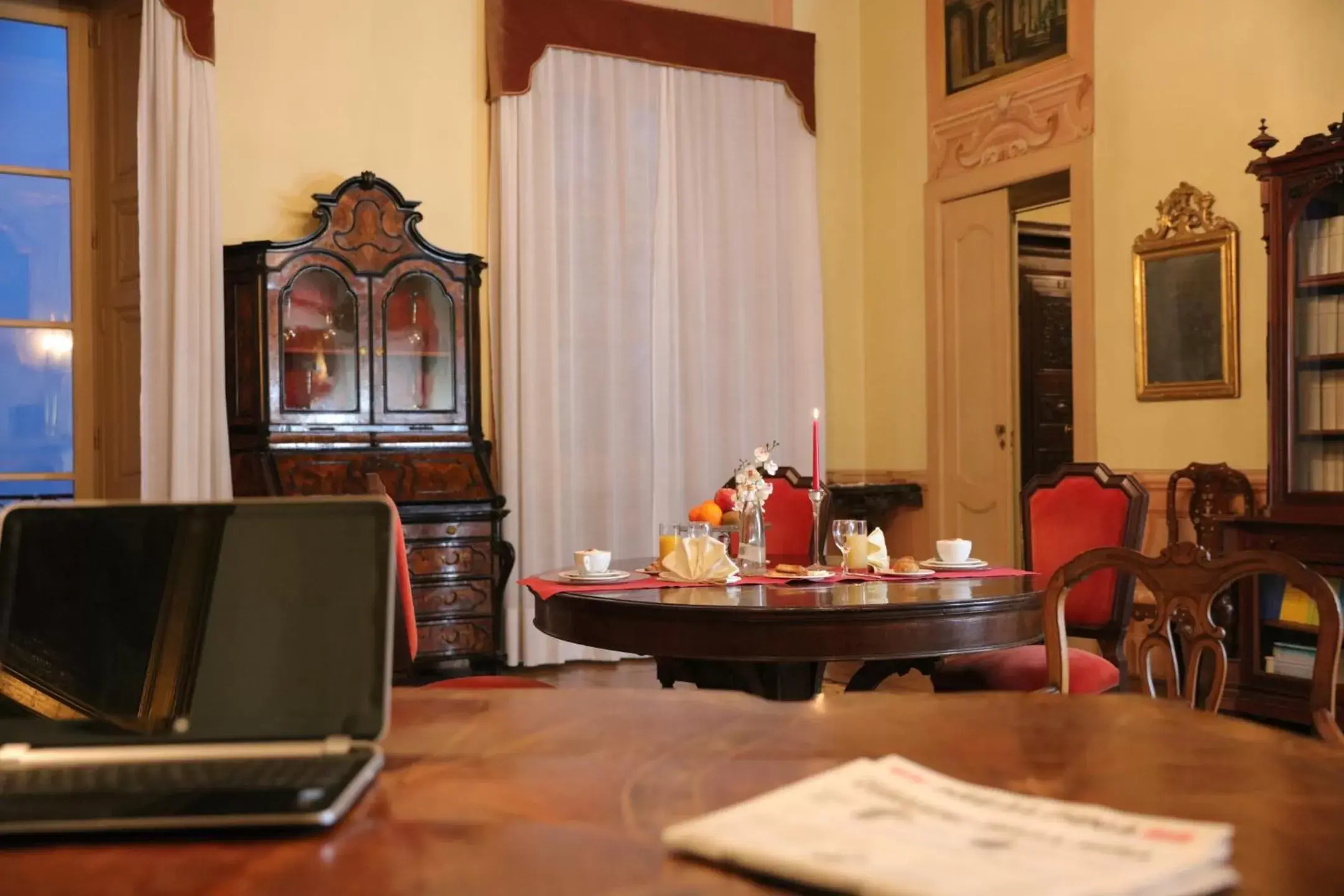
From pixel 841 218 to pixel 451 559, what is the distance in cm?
307

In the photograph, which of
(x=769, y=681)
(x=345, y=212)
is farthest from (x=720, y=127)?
(x=769, y=681)

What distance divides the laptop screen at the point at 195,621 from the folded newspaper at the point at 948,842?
0.34 metres

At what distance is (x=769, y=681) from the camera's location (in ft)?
9.21

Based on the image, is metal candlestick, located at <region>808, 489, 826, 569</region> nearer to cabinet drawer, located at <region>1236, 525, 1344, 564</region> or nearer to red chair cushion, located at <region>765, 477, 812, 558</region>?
red chair cushion, located at <region>765, 477, 812, 558</region>

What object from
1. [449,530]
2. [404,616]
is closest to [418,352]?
[449,530]

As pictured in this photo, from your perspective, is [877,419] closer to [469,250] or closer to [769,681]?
[469,250]

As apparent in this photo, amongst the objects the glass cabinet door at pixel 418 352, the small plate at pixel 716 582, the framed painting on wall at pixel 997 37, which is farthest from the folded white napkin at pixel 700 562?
the framed painting on wall at pixel 997 37

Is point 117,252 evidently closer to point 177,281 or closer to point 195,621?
point 177,281

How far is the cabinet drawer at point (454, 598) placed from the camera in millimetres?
5031

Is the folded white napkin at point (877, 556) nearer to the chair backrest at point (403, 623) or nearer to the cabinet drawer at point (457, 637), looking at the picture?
the chair backrest at point (403, 623)

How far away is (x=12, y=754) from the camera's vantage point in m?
0.91

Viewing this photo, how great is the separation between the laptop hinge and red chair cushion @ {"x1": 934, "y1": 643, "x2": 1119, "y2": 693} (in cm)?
236

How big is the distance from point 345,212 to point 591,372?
1389 millimetres

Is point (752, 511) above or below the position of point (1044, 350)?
below
